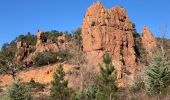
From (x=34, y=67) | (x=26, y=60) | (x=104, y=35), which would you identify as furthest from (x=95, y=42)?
(x=26, y=60)

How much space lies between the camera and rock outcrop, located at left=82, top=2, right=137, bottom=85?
6944cm

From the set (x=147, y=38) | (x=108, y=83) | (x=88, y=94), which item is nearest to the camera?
(x=108, y=83)

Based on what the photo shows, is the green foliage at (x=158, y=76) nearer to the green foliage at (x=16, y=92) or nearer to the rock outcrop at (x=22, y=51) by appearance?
the green foliage at (x=16, y=92)

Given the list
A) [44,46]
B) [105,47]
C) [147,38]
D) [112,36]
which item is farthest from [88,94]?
[44,46]

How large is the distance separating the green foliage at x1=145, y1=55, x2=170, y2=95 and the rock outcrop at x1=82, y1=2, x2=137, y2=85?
28665mm

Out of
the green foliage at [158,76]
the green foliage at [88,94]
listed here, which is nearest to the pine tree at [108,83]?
the green foliage at [158,76]

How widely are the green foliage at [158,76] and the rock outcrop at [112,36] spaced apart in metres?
28.7

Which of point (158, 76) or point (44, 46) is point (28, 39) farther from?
point (158, 76)

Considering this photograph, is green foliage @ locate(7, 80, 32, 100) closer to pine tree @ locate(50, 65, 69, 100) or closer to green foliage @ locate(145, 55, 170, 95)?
pine tree @ locate(50, 65, 69, 100)

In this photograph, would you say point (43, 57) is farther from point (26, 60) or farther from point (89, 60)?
point (89, 60)

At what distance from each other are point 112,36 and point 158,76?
32.7m

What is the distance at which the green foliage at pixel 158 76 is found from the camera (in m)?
37.8

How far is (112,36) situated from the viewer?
70375 mm

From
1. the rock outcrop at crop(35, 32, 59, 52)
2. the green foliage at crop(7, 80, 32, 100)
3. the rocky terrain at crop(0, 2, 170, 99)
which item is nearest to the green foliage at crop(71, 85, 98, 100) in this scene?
the green foliage at crop(7, 80, 32, 100)
